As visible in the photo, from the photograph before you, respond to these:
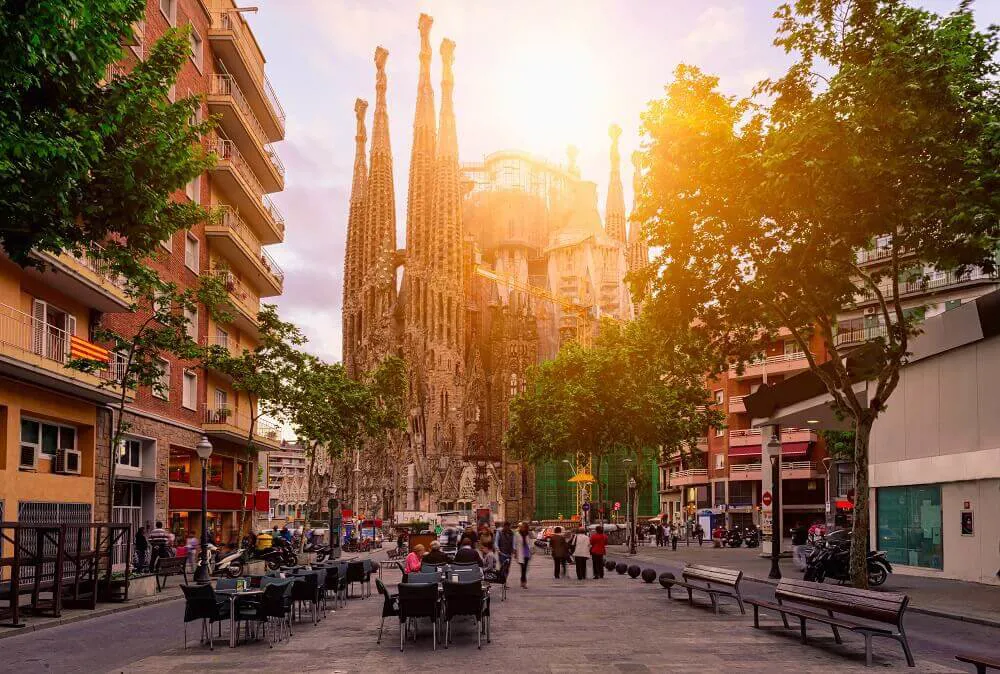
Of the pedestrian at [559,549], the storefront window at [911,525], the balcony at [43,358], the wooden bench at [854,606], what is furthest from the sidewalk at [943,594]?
the balcony at [43,358]

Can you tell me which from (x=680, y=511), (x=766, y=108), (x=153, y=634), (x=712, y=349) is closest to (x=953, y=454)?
(x=712, y=349)

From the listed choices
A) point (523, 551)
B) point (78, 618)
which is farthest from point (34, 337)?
point (523, 551)

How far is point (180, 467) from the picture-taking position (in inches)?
1435

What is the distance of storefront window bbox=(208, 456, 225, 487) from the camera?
40.5 metres

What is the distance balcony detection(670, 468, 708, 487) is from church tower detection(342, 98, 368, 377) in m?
40.5

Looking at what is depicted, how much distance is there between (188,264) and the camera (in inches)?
1421

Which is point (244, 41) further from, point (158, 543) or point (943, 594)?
point (943, 594)

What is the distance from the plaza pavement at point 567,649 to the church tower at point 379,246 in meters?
88.8

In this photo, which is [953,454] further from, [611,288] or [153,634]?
[611,288]

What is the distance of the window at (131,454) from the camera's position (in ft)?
101

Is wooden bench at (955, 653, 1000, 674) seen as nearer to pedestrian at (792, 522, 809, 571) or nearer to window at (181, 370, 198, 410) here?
pedestrian at (792, 522, 809, 571)

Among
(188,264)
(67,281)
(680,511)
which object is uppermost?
(188,264)

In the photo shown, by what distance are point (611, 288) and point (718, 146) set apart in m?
96.5

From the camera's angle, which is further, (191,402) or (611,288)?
(611,288)
